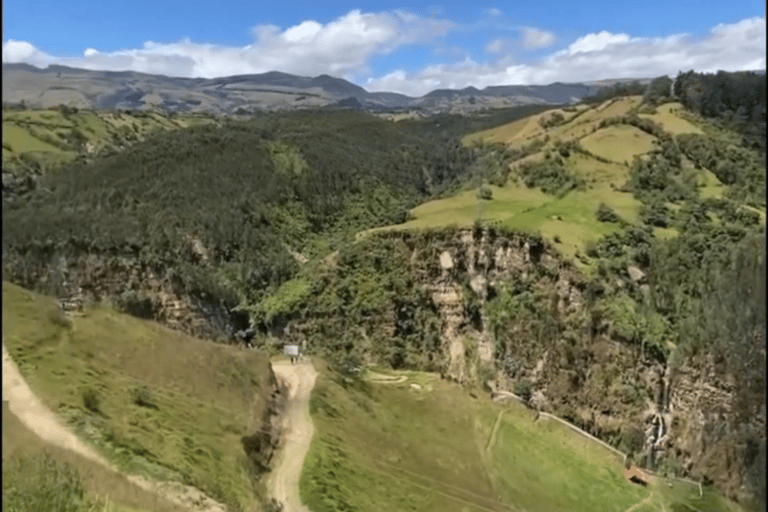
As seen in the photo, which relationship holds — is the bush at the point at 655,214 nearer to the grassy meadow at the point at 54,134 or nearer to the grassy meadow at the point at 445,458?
the grassy meadow at the point at 445,458

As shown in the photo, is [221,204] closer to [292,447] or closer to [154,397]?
[154,397]

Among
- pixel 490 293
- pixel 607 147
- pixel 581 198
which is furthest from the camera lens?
pixel 607 147

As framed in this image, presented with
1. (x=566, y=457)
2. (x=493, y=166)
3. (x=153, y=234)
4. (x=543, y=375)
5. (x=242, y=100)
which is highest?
(x=242, y=100)

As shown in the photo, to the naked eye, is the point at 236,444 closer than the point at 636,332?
Yes

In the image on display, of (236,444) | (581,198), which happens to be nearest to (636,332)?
(581,198)

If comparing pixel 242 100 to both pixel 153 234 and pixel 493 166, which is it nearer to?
pixel 493 166

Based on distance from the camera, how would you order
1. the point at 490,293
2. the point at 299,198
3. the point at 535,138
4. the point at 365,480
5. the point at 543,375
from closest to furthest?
the point at 365,480 → the point at 299,198 → the point at 543,375 → the point at 490,293 → the point at 535,138

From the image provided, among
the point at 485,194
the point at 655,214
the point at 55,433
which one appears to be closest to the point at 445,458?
the point at 55,433
